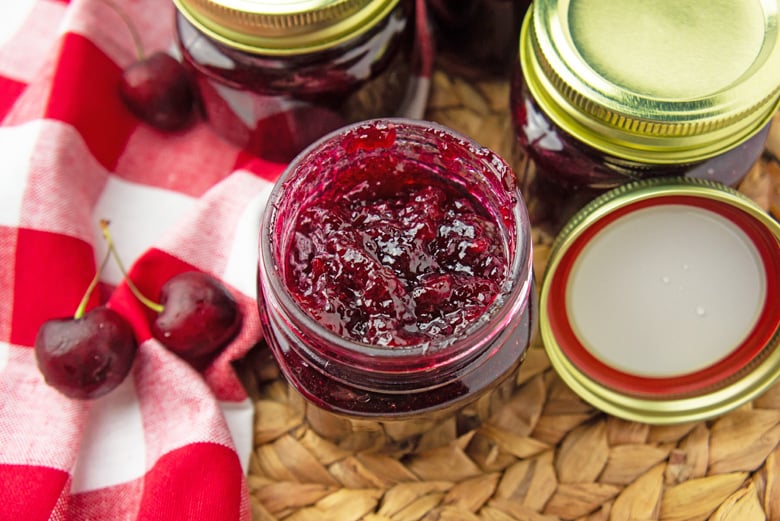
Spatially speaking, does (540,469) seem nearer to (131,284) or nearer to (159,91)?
(131,284)

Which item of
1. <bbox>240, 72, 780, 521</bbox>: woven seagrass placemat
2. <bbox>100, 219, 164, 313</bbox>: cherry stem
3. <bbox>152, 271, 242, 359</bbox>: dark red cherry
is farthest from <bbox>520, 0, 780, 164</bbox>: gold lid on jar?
<bbox>100, 219, 164, 313</bbox>: cherry stem

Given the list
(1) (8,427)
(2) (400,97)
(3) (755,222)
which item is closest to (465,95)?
(2) (400,97)

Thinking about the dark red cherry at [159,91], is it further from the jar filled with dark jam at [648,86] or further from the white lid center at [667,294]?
the white lid center at [667,294]

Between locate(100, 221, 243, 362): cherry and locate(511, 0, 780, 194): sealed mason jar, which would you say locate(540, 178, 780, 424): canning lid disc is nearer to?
locate(511, 0, 780, 194): sealed mason jar

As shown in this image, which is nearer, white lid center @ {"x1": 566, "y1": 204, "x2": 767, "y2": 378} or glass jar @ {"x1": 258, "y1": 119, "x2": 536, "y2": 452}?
glass jar @ {"x1": 258, "y1": 119, "x2": 536, "y2": 452}

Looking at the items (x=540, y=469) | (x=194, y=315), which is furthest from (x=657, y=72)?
(x=194, y=315)

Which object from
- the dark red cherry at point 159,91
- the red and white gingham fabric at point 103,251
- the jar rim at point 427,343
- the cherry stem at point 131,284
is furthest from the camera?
the dark red cherry at point 159,91

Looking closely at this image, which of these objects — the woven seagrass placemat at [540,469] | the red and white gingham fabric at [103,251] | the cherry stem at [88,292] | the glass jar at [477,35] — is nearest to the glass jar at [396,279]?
the woven seagrass placemat at [540,469]
